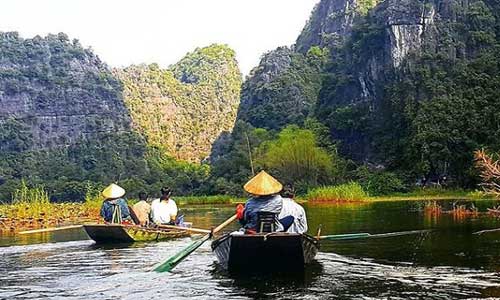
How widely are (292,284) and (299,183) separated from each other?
130 feet

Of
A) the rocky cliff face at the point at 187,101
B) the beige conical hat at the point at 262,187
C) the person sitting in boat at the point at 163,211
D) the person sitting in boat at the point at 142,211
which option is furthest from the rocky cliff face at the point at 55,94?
the beige conical hat at the point at 262,187

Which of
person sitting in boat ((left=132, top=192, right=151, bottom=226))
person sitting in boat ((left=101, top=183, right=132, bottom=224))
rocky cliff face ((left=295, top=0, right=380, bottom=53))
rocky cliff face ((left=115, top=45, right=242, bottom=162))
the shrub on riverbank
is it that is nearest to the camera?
person sitting in boat ((left=101, top=183, right=132, bottom=224))

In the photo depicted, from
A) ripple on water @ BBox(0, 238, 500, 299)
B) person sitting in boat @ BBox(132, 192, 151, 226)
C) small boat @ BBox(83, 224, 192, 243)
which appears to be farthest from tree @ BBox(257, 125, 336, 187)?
ripple on water @ BBox(0, 238, 500, 299)

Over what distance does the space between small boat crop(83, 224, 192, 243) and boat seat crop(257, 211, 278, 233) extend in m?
4.97

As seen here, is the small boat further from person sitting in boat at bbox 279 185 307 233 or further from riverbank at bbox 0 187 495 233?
riverbank at bbox 0 187 495 233

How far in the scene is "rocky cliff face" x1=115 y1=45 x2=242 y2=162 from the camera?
9200 centimetres

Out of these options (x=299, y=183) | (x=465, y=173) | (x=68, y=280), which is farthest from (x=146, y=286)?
(x=299, y=183)

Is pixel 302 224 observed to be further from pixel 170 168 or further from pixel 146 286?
pixel 170 168

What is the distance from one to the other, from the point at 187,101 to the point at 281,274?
93700 millimetres

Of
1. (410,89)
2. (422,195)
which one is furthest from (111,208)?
(410,89)

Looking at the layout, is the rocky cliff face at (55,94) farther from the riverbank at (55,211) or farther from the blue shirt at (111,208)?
the blue shirt at (111,208)

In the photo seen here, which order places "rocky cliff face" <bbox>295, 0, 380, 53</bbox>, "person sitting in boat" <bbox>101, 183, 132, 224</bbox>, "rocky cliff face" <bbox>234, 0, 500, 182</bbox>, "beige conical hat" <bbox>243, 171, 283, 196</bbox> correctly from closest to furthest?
1. "beige conical hat" <bbox>243, 171, 283, 196</bbox>
2. "person sitting in boat" <bbox>101, 183, 132, 224</bbox>
3. "rocky cliff face" <bbox>234, 0, 500, 182</bbox>
4. "rocky cliff face" <bbox>295, 0, 380, 53</bbox>

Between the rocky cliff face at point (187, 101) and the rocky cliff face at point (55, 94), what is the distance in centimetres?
529

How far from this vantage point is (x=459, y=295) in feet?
25.2
